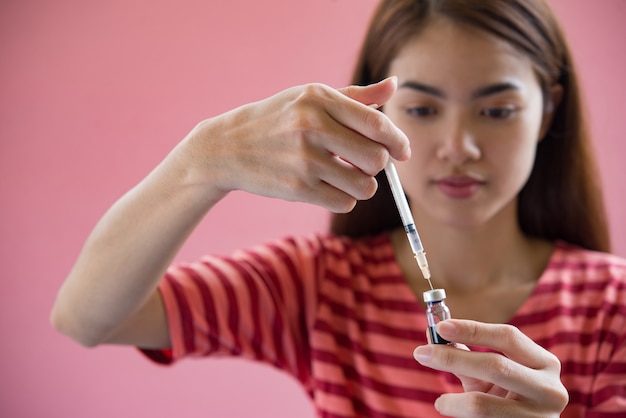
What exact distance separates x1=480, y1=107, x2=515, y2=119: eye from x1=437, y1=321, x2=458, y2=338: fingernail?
1.29 feet

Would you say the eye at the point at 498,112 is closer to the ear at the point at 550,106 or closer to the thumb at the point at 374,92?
the ear at the point at 550,106

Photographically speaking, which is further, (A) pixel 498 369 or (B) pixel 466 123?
(B) pixel 466 123

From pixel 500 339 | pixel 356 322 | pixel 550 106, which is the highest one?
pixel 550 106

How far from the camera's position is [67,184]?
4.48 feet

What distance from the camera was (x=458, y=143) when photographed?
0.91 m

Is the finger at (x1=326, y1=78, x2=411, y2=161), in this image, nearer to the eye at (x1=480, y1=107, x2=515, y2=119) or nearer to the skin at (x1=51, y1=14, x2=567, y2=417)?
the skin at (x1=51, y1=14, x2=567, y2=417)

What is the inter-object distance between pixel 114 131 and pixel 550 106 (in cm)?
79

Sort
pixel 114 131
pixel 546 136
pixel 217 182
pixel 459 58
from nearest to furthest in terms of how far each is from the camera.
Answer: pixel 217 182, pixel 459 58, pixel 546 136, pixel 114 131

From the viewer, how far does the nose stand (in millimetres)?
913

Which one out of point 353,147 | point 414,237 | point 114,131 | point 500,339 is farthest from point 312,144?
point 114,131

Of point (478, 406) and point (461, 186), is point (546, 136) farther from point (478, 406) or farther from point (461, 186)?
point (478, 406)

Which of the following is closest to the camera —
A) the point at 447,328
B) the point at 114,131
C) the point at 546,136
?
the point at 447,328

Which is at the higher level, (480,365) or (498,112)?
(498,112)

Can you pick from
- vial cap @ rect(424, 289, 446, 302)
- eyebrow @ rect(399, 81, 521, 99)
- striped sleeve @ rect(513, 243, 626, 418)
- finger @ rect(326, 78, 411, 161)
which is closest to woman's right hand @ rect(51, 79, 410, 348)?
finger @ rect(326, 78, 411, 161)
